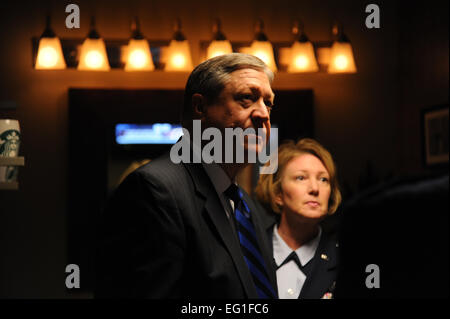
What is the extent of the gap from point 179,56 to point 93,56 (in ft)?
1.83

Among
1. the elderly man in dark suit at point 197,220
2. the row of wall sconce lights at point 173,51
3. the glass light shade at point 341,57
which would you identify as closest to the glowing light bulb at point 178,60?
the row of wall sconce lights at point 173,51

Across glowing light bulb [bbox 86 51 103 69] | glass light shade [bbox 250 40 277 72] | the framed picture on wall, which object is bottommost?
the framed picture on wall

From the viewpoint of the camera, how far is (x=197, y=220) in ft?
4.51

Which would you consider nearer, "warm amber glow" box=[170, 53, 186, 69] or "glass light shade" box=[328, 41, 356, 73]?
"warm amber glow" box=[170, 53, 186, 69]

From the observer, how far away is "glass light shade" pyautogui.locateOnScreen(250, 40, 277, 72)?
4383 millimetres

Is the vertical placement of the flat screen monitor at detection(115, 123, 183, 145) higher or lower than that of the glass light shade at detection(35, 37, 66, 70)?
lower

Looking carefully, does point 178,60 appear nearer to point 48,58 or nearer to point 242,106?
point 48,58

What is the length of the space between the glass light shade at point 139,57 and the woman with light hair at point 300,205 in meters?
2.11

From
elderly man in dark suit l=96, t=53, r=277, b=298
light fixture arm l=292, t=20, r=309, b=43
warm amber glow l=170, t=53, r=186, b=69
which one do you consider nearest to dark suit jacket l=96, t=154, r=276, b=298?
elderly man in dark suit l=96, t=53, r=277, b=298

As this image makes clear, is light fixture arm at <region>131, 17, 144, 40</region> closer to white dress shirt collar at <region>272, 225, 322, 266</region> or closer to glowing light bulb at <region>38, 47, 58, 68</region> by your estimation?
glowing light bulb at <region>38, 47, 58, 68</region>

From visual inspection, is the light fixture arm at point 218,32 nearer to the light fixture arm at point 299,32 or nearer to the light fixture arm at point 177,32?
the light fixture arm at point 177,32

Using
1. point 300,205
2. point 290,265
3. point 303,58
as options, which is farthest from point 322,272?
point 303,58

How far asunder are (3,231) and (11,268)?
0.26 meters
